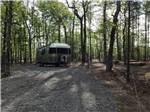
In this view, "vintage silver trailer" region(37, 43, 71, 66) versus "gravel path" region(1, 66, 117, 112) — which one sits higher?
"vintage silver trailer" region(37, 43, 71, 66)

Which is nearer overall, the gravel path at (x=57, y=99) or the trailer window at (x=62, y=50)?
the gravel path at (x=57, y=99)

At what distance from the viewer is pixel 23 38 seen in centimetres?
6462

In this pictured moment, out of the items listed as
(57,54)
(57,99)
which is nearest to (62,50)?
(57,54)

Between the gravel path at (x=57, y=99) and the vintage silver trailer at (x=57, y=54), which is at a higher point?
the vintage silver trailer at (x=57, y=54)

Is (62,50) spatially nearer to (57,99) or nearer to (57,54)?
(57,54)

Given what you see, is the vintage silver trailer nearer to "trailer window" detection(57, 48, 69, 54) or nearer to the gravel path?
"trailer window" detection(57, 48, 69, 54)

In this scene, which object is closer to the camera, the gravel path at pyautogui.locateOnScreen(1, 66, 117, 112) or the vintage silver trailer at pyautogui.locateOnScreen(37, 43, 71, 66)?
the gravel path at pyautogui.locateOnScreen(1, 66, 117, 112)

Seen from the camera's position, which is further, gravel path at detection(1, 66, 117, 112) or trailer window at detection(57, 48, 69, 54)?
trailer window at detection(57, 48, 69, 54)

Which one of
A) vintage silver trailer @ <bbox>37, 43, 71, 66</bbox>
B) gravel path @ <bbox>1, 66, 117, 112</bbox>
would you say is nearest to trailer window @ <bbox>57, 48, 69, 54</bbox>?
vintage silver trailer @ <bbox>37, 43, 71, 66</bbox>

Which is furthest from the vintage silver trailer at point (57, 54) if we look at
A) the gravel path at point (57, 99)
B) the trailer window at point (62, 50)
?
the gravel path at point (57, 99)

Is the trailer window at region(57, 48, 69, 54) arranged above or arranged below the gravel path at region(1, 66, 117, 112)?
above

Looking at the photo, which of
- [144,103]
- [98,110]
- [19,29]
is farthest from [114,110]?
[19,29]

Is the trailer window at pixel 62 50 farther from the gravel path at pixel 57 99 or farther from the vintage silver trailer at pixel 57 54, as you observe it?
the gravel path at pixel 57 99

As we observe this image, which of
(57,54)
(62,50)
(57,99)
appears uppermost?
(62,50)
